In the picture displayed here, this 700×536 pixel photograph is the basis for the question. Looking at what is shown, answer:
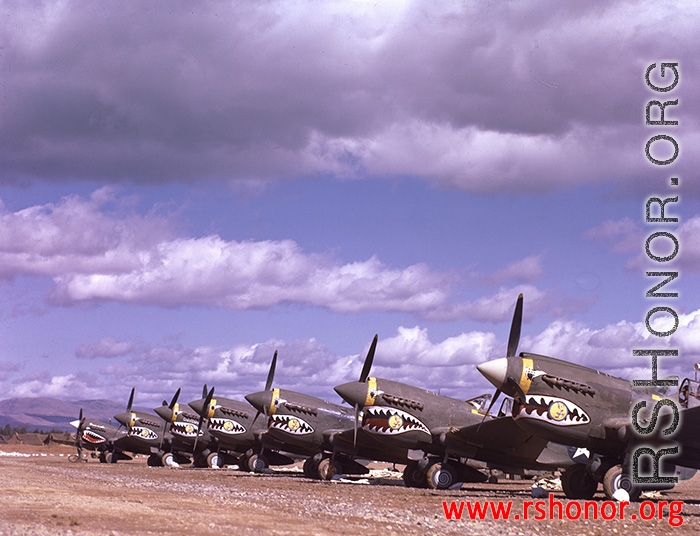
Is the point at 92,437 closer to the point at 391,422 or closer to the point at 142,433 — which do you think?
the point at 142,433

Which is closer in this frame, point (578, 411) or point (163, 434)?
point (578, 411)

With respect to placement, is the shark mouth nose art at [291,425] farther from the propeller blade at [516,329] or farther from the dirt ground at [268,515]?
the propeller blade at [516,329]

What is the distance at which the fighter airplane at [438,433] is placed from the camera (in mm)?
28688

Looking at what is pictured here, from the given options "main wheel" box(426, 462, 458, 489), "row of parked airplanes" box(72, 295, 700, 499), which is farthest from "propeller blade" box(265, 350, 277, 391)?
"main wheel" box(426, 462, 458, 489)

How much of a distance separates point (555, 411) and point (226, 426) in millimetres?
26137

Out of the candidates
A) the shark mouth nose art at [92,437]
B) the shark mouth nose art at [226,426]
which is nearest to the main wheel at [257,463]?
the shark mouth nose art at [226,426]

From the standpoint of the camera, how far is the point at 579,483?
77.2 feet

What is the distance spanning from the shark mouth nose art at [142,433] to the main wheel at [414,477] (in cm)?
2792

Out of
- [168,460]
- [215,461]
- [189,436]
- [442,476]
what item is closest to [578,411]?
[442,476]

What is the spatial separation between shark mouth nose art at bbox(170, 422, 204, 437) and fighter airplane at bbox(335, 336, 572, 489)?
19.7 m

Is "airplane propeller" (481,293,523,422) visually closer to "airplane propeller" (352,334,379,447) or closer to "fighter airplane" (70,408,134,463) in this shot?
"airplane propeller" (352,334,379,447)

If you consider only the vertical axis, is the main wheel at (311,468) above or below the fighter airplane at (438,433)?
below

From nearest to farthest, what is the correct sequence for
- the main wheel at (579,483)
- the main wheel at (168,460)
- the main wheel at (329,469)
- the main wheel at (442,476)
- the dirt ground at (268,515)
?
the dirt ground at (268,515) → the main wheel at (579,483) → the main wheel at (442,476) → the main wheel at (329,469) → the main wheel at (168,460)

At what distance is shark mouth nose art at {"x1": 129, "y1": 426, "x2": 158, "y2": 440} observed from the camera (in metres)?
55.6
